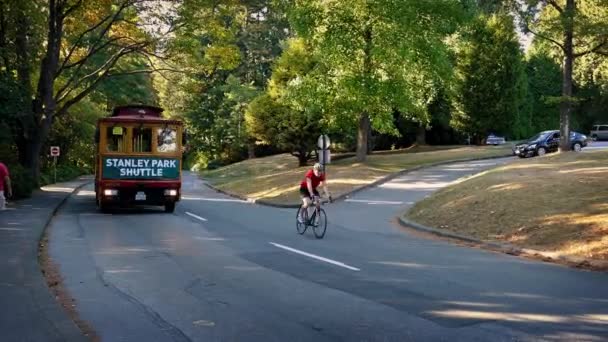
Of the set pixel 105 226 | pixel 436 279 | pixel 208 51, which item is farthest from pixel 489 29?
pixel 436 279

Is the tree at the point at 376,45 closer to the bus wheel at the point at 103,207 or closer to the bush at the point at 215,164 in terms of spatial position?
the bus wheel at the point at 103,207

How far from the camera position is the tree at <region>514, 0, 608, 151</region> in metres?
24.0

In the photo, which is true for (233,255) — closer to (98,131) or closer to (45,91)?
(98,131)

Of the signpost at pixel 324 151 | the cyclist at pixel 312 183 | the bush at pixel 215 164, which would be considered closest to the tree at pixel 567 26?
the signpost at pixel 324 151

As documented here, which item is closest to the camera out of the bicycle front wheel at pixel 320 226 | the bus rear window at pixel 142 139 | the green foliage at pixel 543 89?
the bicycle front wheel at pixel 320 226

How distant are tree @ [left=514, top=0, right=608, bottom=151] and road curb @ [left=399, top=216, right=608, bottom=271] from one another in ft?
38.9

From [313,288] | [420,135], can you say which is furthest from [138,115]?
[420,135]

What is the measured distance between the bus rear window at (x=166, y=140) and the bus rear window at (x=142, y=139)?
1.00ft

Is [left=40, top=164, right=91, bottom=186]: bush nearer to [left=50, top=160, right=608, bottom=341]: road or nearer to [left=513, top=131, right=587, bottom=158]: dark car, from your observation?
[left=513, top=131, right=587, bottom=158]: dark car

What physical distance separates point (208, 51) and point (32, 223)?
1446 cm

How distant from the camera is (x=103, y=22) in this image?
28.4 m

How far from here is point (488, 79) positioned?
5094 cm

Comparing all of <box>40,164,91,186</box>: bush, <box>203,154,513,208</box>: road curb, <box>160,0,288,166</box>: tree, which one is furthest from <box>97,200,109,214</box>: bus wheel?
<box>160,0,288,166</box>: tree

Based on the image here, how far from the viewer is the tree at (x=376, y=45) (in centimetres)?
2981
